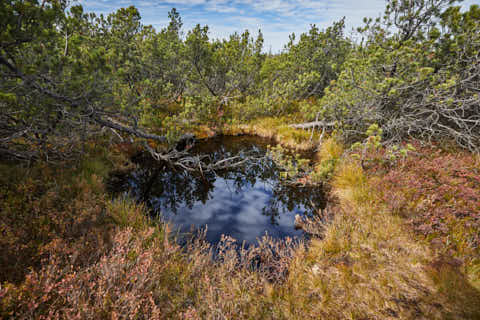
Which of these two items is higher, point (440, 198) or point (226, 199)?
point (440, 198)

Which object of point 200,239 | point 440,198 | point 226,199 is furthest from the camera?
point 226,199

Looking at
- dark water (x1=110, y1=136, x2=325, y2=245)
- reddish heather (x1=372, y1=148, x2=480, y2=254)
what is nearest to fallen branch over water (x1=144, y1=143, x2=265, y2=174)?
dark water (x1=110, y1=136, x2=325, y2=245)

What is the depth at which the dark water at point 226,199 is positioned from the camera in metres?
5.74

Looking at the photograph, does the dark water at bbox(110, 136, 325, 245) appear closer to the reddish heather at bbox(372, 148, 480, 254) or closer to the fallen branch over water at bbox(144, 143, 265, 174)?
the fallen branch over water at bbox(144, 143, 265, 174)

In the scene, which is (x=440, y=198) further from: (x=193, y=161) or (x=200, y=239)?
(x=193, y=161)

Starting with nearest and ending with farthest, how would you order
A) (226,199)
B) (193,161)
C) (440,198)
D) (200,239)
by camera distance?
1. (440,198)
2. (200,239)
3. (226,199)
4. (193,161)

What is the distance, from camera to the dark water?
5.74m

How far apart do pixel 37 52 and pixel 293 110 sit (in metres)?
14.2

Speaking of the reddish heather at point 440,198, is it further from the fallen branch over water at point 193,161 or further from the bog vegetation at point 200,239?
the fallen branch over water at point 193,161

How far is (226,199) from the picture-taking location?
7141 millimetres

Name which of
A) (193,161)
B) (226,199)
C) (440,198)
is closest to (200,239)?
(226,199)

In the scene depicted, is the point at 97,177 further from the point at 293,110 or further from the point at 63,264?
the point at 293,110

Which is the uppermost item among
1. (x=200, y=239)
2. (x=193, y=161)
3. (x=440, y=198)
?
(x=440, y=198)

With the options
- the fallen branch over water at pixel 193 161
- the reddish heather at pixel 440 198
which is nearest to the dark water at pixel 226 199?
the fallen branch over water at pixel 193 161
